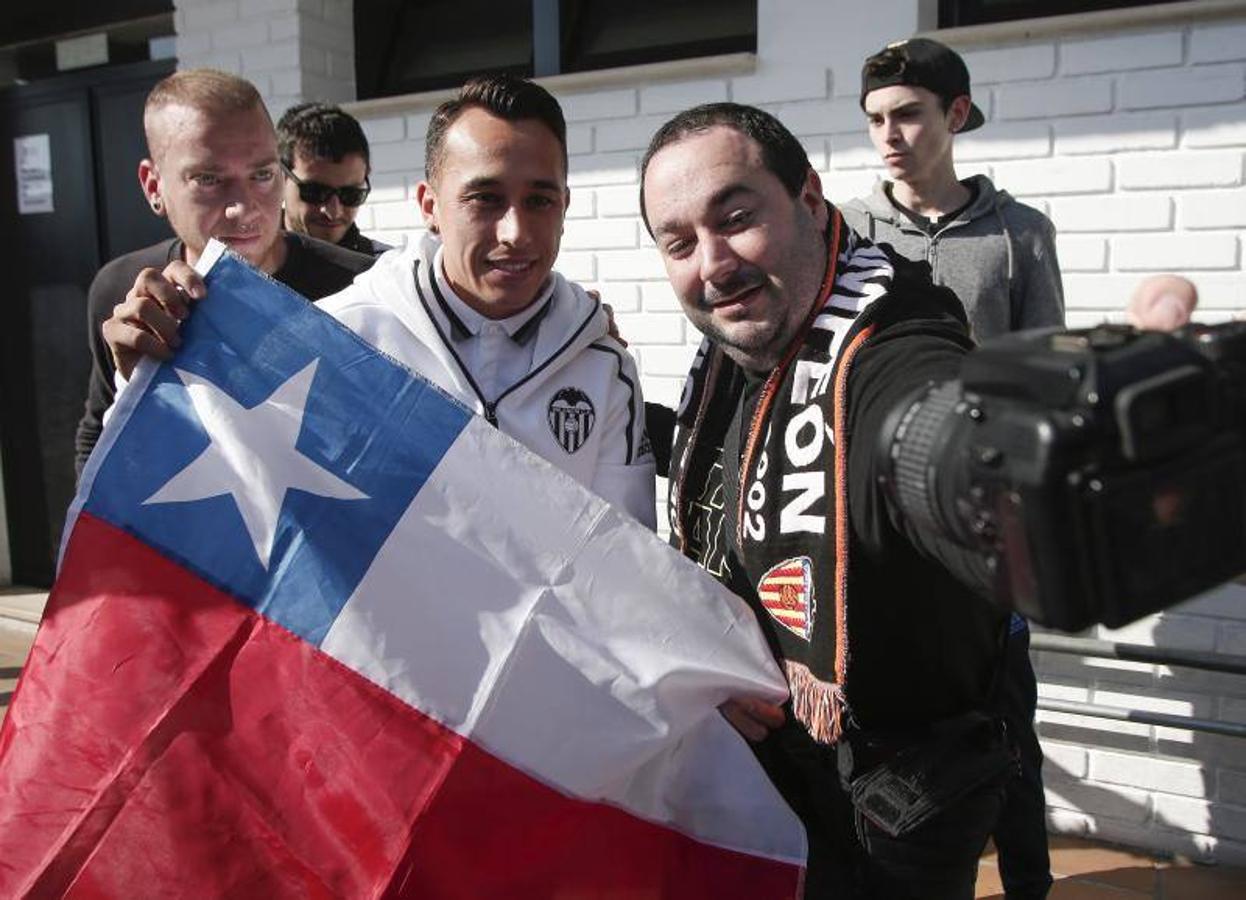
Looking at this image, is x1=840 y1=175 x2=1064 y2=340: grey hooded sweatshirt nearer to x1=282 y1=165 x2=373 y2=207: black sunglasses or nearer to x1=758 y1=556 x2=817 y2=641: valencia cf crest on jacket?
x1=758 y1=556 x2=817 y2=641: valencia cf crest on jacket

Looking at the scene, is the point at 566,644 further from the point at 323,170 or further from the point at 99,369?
the point at 323,170

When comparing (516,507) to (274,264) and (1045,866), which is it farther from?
(1045,866)

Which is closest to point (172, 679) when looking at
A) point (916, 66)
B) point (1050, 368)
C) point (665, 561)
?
point (665, 561)

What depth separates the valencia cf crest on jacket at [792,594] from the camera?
4.74 feet

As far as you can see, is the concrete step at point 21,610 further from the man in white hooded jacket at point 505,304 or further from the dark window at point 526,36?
the man in white hooded jacket at point 505,304

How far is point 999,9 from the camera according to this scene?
3.23m

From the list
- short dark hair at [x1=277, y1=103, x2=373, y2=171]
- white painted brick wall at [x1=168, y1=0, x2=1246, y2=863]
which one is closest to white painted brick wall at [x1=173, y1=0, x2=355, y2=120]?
short dark hair at [x1=277, y1=103, x2=373, y2=171]

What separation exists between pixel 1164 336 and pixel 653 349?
2.74 metres

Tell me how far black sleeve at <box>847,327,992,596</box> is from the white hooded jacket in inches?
24.0

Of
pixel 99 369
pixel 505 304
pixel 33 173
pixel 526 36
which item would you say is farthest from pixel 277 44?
pixel 505 304

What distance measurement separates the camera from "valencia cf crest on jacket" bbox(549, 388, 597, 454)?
6.19 feet

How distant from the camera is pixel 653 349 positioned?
362cm

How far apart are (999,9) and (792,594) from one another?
2.48 meters

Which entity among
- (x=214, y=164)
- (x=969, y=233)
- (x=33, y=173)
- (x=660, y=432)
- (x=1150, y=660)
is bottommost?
(x=1150, y=660)
